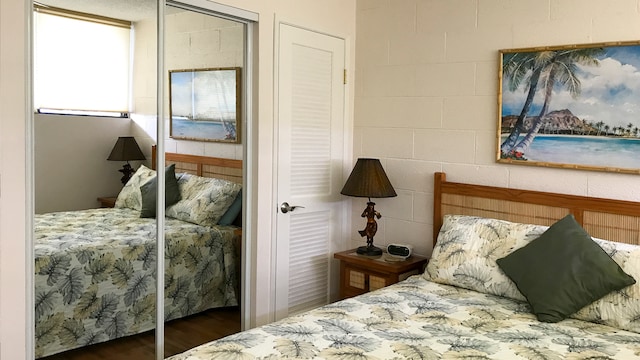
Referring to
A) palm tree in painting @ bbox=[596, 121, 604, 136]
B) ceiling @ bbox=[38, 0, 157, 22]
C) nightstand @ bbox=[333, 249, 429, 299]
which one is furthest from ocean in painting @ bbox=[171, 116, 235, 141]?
palm tree in painting @ bbox=[596, 121, 604, 136]

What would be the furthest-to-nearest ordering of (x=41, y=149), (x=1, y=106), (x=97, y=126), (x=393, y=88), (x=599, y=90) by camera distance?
1. (x=393, y=88)
2. (x=599, y=90)
3. (x=97, y=126)
4. (x=41, y=149)
5. (x=1, y=106)

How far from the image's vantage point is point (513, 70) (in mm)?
3293

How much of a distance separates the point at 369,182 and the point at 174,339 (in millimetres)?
1467

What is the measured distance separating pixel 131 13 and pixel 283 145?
1181mm

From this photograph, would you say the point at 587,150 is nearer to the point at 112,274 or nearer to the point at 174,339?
the point at 174,339

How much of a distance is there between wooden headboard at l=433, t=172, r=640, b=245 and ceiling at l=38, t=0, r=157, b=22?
6.32ft

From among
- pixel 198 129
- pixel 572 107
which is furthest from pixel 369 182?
pixel 572 107

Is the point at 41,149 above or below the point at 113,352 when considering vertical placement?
above

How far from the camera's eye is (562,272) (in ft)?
8.70

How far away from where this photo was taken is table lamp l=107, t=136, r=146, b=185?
9.30 feet

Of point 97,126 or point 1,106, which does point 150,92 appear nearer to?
point 97,126

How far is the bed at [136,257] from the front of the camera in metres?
2.58

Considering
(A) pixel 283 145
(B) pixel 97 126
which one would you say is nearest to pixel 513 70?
(A) pixel 283 145

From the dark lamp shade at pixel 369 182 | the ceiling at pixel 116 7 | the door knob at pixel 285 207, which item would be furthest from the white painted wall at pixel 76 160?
the dark lamp shade at pixel 369 182
